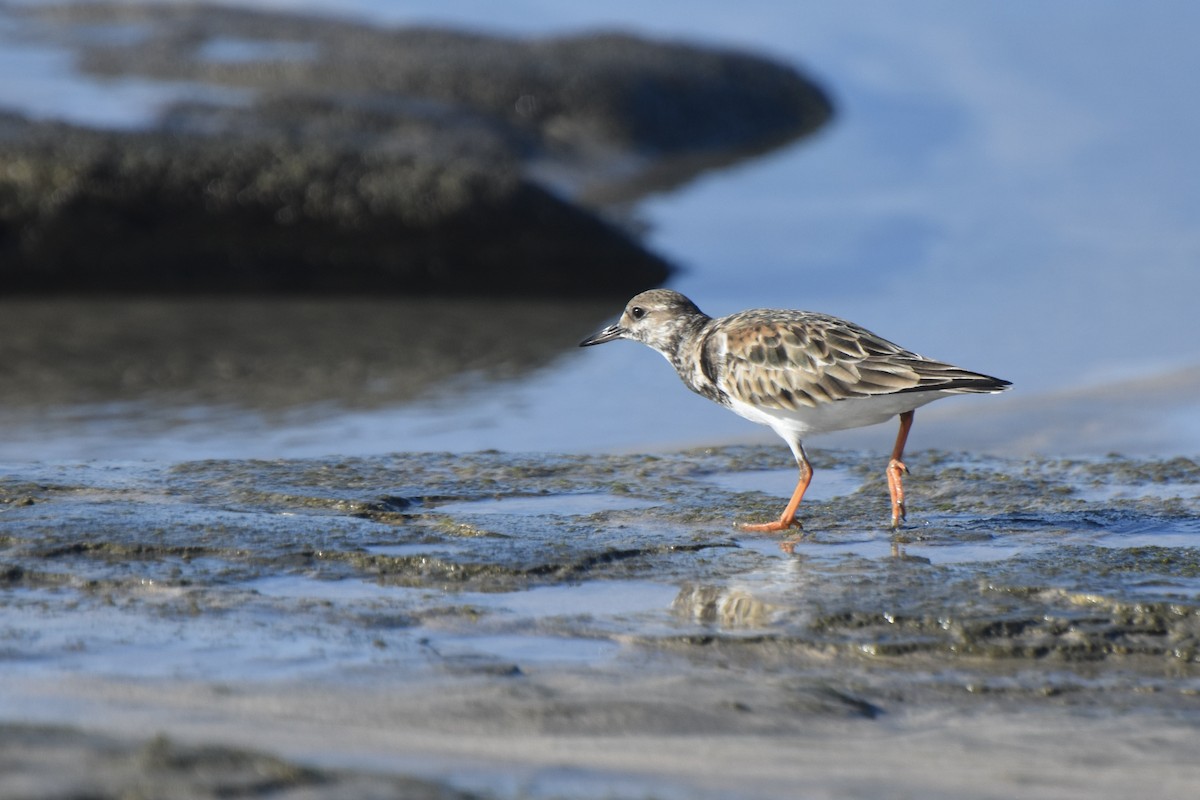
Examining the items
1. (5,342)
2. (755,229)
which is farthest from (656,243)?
(5,342)

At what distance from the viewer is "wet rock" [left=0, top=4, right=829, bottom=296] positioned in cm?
1188

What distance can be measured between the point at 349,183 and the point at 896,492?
767cm

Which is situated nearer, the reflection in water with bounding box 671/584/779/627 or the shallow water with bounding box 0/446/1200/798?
the shallow water with bounding box 0/446/1200/798

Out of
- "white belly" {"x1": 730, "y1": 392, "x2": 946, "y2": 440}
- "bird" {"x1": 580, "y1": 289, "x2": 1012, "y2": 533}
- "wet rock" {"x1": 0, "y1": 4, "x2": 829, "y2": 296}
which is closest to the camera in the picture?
"bird" {"x1": 580, "y1": 289, "x2": 1012, "y2": 533}

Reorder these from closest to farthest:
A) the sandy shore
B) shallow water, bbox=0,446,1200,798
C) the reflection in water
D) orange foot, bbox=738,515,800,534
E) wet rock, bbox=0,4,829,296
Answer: the sandy shore → shallow water, bbox=0,446,1200,798 → the reflection in water → orange foot, bbox=738,515,800,534 → wet rock, bbox=0,4,829,296

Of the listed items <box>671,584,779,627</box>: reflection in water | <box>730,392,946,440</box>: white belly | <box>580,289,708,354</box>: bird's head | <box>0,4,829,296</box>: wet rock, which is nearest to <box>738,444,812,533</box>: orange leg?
<box>730,392,946,440</box>: white belly

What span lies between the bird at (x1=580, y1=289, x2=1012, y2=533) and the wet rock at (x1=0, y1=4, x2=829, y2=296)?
582cm

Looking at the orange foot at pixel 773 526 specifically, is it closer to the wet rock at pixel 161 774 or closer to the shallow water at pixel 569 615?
the shallow water at pixel 569 615

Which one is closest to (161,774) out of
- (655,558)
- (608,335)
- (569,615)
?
(569,615)

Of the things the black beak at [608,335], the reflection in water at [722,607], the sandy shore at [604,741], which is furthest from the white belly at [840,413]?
the sandy shore at [604,741]

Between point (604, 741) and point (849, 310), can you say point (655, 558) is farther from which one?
point (849, 310)

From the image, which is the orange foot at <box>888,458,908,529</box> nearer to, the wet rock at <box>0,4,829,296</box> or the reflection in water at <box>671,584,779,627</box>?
the reflection in water at <box>671,584,779,627</box>

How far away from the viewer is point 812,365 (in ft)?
19.3

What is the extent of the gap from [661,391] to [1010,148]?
8289 millimetres
